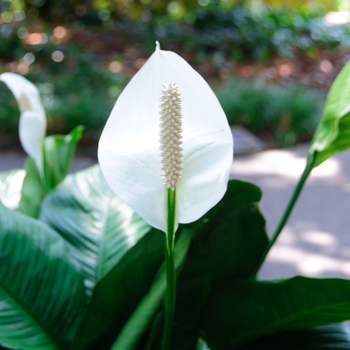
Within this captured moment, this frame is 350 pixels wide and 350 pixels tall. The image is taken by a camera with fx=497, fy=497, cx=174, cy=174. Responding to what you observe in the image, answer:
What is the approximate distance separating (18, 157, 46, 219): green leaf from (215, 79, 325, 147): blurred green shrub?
2219 mm

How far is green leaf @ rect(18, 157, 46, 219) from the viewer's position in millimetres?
718

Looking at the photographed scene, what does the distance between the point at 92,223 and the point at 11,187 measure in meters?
0.16

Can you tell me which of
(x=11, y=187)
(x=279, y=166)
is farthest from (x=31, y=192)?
(x=279, y=166)

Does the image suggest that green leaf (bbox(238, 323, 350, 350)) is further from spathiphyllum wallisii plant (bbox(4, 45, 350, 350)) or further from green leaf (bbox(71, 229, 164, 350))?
green leaf (bbox(71, 229, 164, 350))

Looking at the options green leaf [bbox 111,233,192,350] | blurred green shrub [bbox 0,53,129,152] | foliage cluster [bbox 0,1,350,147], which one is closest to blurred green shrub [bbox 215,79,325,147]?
foliage cluster [bbox 0,1,350,147]

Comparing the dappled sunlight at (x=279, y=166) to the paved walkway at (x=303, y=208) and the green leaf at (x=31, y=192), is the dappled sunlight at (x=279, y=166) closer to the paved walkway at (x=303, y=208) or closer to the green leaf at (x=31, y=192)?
the paved walkway at (x=303, y=208)

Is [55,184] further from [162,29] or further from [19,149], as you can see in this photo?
[162,29]

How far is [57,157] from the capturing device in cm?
80

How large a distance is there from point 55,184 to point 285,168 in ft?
6.28

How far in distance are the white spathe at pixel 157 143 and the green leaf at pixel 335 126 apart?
0.16 meters

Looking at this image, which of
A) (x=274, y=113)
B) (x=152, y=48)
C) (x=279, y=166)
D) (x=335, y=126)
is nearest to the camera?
(x=335, y=126)

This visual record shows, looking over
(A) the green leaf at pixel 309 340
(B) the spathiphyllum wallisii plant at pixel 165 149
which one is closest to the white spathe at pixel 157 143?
(B) the spathiphyllum wallisii plant at pixel 165 149

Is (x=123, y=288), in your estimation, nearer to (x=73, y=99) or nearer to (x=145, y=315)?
(x=145, y=315)

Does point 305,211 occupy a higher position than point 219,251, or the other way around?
point 219,251
